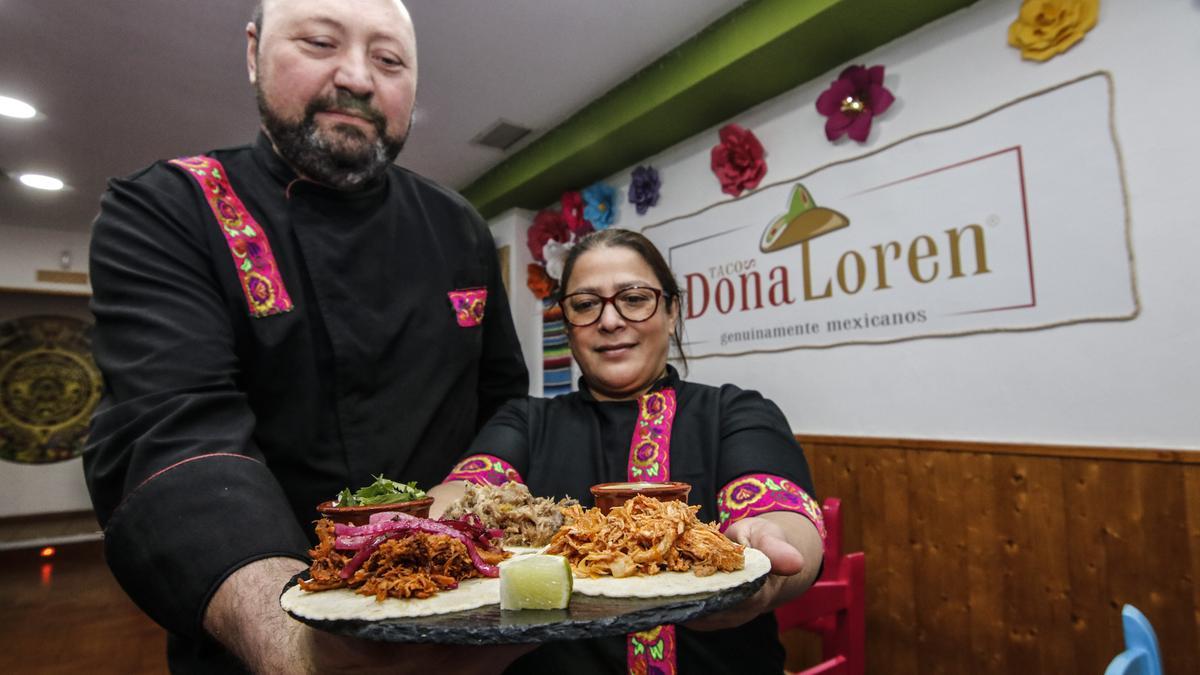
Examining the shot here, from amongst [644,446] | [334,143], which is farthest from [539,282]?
[334,143]

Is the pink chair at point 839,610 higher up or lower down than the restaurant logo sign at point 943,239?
lower down

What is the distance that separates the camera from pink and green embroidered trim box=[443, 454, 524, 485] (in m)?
1.40

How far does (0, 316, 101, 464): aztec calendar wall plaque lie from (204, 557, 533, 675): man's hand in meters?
8.11

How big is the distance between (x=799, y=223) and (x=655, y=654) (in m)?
2.56

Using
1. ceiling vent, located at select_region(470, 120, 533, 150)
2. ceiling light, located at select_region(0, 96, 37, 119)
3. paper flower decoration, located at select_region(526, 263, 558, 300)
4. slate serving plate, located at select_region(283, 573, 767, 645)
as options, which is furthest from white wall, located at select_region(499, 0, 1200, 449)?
ceiling light, located at select_region(0, 96, 37, 119)

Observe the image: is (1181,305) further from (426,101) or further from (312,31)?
(426,101)

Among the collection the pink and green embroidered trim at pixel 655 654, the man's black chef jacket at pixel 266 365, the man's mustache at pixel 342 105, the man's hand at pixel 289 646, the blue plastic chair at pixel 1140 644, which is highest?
the man's mustache at pixel 342 105

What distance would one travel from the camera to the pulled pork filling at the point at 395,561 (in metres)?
0.76

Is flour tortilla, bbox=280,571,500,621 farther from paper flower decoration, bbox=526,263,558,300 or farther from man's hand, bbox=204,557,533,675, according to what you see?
paper flower decoration, bbox=526,263,558,300

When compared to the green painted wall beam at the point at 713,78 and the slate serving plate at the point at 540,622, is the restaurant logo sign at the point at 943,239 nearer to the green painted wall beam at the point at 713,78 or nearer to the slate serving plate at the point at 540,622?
the green painted wall beam at the point at 713,78

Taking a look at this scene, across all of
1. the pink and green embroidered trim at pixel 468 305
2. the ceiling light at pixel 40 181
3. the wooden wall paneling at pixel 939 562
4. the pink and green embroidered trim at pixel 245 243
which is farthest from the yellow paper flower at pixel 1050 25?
the ceiling light at pixel 40 181

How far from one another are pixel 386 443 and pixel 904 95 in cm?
276

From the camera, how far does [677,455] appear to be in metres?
1.51

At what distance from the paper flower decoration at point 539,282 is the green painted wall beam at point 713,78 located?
70cm
